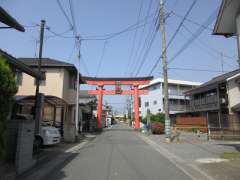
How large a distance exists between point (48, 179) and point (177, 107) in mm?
45307

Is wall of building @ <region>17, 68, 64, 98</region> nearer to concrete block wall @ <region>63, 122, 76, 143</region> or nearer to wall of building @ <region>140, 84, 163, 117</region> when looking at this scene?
concrete block wall @ <region>63, 122, 76, 143</region>

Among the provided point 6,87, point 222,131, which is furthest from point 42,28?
point 222,131

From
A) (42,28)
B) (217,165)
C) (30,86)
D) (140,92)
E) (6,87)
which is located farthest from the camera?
(140,92)

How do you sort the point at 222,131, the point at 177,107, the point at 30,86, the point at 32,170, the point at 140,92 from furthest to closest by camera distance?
the point at 177,107, the point at 140,92, the point at 30,86, the point at 222,131, the point at 32,170

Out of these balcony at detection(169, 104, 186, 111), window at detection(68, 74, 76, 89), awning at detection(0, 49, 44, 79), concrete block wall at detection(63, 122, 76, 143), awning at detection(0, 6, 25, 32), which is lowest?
concrete block wall at detection(63, 122, 76, 143)

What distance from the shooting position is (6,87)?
594cm

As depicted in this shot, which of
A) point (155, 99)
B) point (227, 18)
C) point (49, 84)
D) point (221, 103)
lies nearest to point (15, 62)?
point (227, 18)

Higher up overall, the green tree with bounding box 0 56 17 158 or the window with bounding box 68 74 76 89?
the window with bounding box 68 74 76 89

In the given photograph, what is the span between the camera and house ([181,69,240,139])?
20828mm

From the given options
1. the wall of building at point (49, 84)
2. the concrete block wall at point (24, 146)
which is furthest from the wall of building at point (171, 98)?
the concrete block wall at point (24, 146)

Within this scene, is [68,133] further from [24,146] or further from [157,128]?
[157,128]

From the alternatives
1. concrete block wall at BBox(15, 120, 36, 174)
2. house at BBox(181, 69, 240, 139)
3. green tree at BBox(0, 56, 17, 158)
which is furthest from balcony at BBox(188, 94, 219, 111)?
green tree at BBox(0, 56, 17, 158)

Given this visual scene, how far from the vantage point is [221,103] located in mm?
30375

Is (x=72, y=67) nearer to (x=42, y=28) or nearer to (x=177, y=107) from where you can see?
(x=42, y=28)
